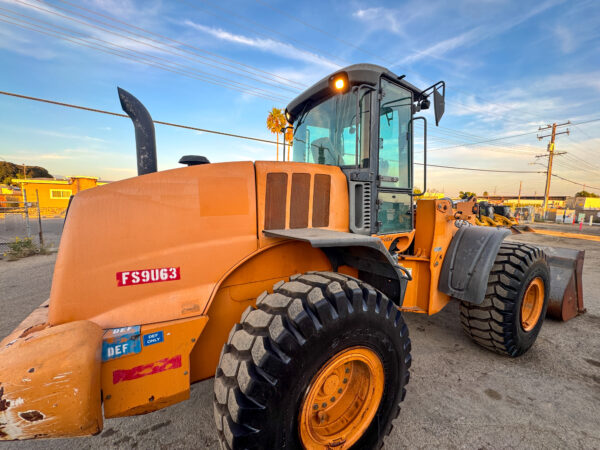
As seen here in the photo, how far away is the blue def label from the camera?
1.43 metres

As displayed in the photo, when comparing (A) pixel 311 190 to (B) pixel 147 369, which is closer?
(B) pixel 147 369

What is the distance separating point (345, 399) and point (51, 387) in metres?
1.60

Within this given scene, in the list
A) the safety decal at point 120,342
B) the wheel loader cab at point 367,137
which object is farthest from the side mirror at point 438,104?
the safety decal at point 120,342

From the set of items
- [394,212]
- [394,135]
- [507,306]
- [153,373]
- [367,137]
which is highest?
[394,135]

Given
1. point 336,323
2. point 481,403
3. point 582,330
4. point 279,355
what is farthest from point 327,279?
point 582,330

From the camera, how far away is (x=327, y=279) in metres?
1.70

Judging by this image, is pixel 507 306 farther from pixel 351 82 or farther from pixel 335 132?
pixel 351 82

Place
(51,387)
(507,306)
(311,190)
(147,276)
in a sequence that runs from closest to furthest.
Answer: (51,387) → (147,276) → (311,190) → (507,306)

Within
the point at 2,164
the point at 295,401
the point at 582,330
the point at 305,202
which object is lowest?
the point at 582,330

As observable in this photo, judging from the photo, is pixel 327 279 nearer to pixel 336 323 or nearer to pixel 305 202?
pixel 336 323

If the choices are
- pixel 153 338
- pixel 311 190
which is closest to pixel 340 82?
pixel 311 190

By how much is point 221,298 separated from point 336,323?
0.77 metres

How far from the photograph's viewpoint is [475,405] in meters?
2.39

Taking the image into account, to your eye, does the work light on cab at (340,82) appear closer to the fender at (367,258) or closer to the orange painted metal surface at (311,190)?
the orange painted metal surface at (311,190)
